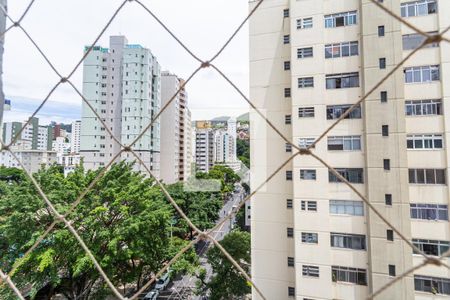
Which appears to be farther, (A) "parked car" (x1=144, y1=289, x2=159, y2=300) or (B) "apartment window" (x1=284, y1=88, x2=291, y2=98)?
(A) "parked car" (x1=144, y1=289, x2=159, y2=300)

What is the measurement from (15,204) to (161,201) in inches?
57.6

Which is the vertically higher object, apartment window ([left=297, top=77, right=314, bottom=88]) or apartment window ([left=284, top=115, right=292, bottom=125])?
apartment window ([left=297, top=77, right=314, bottom=88])

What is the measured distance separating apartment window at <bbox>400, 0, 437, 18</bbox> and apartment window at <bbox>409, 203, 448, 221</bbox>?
1931mm

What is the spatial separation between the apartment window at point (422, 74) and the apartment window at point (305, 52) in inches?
38.5

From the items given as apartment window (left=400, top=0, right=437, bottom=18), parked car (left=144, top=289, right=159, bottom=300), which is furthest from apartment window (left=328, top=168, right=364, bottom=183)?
parked car (left=144, top=289, right=159, bottom=300)

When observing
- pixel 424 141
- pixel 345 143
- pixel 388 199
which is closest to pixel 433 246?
pixel 388 199

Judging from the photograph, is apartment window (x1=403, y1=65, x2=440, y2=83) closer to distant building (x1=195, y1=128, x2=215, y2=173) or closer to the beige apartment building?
the beige apartment building

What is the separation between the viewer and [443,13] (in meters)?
2.53

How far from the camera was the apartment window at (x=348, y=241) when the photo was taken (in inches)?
107

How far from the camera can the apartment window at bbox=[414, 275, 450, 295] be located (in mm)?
2494

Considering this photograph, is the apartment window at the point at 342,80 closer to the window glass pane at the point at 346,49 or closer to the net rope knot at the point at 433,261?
the window glass pane at the point at 346,49

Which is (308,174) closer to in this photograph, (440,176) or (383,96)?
(383,96)

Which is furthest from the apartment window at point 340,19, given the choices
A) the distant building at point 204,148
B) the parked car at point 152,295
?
the distant building at point 204,148

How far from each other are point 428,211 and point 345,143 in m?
1.00
